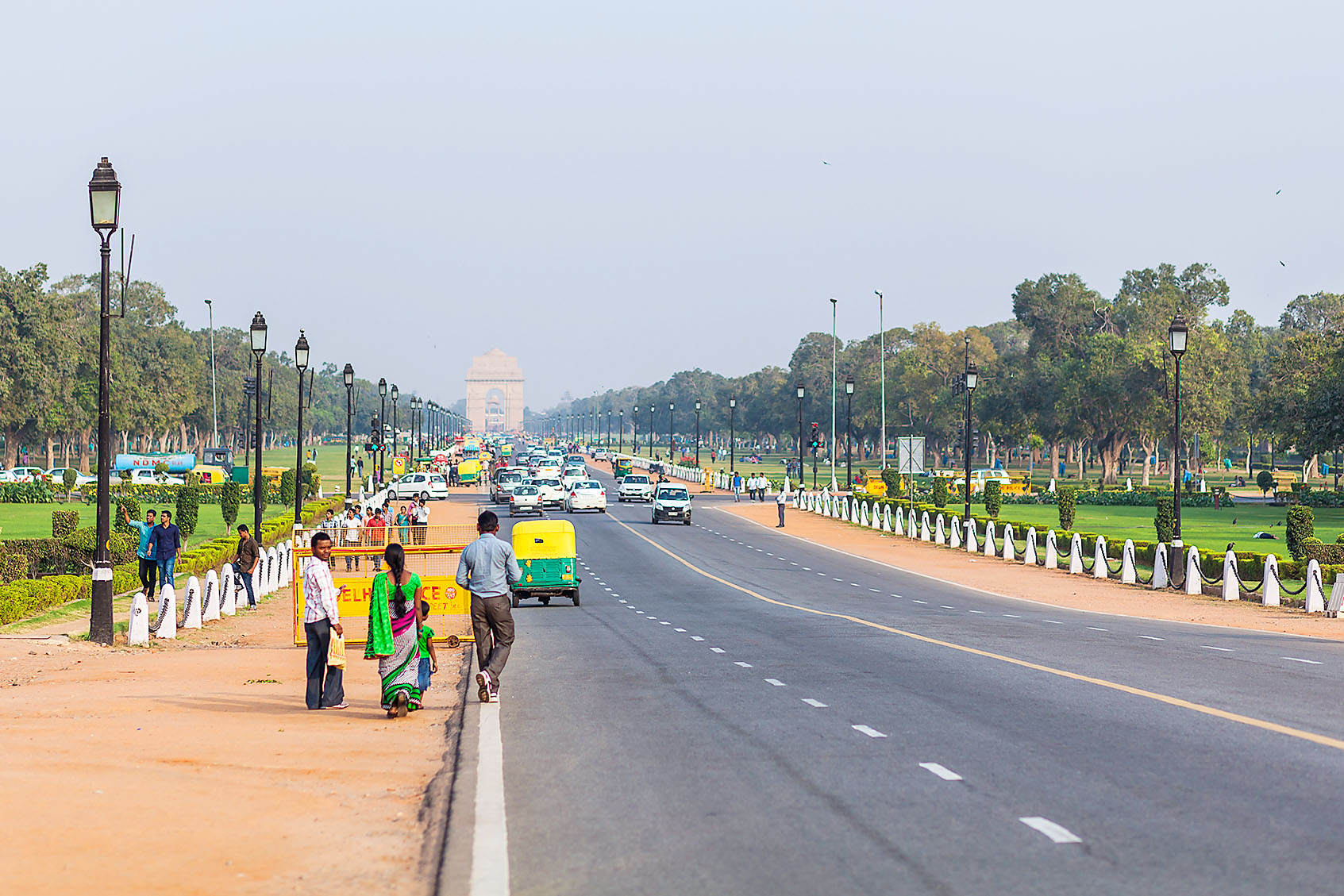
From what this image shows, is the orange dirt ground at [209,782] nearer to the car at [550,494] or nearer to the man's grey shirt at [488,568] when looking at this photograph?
the man's grey shirt at [488,568]

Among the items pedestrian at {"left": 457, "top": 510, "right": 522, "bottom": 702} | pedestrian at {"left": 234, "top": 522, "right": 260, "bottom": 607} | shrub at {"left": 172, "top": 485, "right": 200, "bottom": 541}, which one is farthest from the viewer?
shrub at {"left": 172, "top": 485, "right": 200, "bottom": 541}

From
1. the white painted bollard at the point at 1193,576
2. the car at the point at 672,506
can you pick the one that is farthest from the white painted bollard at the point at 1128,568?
the car at the point at 672,506

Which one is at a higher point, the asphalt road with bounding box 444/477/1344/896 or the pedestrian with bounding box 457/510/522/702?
the pedestrian with bounding box 457/510/522/702

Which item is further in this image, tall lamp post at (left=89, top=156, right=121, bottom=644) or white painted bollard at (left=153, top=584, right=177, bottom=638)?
white painted bollard at (left=153, top=584, right=177, bottom=638)

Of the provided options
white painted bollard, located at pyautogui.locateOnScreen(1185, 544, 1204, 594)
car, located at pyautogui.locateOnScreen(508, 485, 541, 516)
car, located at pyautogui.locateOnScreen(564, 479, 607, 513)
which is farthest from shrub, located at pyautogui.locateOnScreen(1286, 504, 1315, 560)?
car, located at pyautogui.locateOnScreen(564, 479, 607, 513)

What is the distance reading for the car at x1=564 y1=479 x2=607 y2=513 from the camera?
61.6 meters

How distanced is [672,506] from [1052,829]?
159ft

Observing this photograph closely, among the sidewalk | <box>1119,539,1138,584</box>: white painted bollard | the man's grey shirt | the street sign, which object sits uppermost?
the street sign

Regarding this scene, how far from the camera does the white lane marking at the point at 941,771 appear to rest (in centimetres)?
892

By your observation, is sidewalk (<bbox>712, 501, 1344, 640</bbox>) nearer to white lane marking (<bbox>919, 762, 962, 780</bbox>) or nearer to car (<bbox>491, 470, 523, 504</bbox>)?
white lane marking (<bbox>919, 762, 962, 780</bbox>)

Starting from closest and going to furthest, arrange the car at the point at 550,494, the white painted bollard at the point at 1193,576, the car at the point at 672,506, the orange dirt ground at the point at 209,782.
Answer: the orange dirt ground at the point at 209,782 → the white painted bollard at the point at 1193,576 → the car at the point at 672,506 → the car at the point at 550,494

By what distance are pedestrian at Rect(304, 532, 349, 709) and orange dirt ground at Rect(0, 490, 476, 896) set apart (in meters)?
0.22

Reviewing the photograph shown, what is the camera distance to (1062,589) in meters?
31.1

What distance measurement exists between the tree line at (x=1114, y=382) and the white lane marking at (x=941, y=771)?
5902 centimetres
